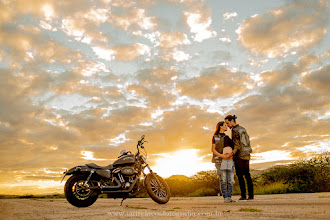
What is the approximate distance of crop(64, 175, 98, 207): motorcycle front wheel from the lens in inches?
282

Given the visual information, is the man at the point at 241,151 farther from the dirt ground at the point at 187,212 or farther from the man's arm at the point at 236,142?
the dirt ground at the point at 187,212

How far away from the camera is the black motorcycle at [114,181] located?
287 inches

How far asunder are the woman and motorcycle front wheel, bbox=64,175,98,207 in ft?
11.2

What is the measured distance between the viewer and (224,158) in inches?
313

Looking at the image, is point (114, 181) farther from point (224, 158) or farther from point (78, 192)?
point (224, 158)

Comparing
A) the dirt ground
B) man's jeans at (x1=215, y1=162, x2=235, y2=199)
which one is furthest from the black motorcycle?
man's jeans at (x1=215, y1=162, x2=235, y2=199)

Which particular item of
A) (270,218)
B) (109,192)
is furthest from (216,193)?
(270,218)

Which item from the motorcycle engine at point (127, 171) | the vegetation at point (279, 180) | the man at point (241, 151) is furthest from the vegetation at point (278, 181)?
the motorcycle engine at point (127, 171)

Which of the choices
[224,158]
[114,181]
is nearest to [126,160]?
[114,181]

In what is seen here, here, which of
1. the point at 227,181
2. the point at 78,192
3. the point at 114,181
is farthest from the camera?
the point at 227,181

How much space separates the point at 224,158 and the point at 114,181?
3.02 metres

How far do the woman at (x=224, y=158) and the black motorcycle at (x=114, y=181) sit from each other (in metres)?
1.60

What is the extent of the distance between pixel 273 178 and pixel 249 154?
32.4 feet

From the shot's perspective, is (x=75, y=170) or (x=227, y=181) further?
(x=227, y=181)
